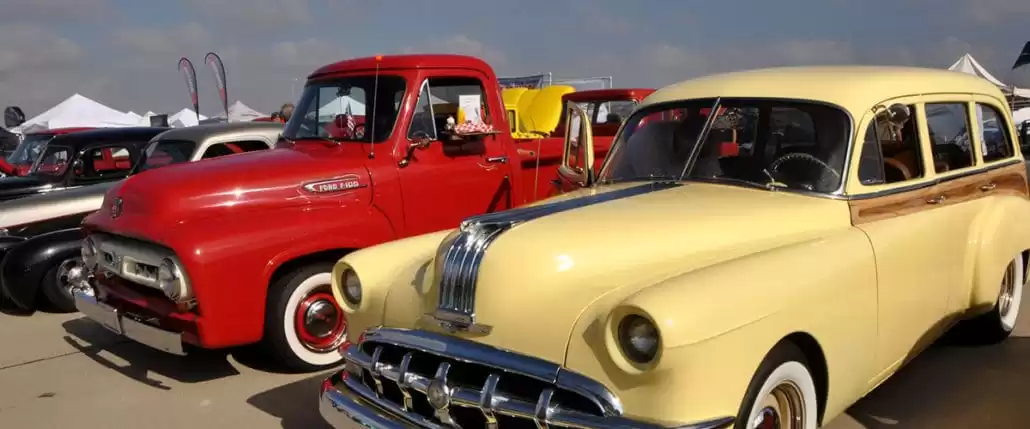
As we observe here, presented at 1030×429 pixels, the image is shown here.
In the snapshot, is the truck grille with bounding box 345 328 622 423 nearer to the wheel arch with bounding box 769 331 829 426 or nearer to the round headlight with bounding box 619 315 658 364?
the round headlight with bounding box 619 315 658 364

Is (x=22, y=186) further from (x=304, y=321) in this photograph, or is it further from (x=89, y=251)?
(x=304, y=321)

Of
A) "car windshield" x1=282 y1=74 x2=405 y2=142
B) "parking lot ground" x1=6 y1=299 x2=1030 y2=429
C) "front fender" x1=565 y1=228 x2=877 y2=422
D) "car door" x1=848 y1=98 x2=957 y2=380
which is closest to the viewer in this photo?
"front fender" x1=565 y1=228 x2=877 y2=422

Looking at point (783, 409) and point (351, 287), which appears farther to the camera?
point (351, 287)

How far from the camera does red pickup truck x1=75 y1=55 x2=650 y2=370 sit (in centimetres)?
428

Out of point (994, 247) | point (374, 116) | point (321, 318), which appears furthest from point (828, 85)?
point (321, 318)

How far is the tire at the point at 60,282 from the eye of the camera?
6340 mm

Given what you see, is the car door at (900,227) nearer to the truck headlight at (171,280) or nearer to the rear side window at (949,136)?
the rear side window at (949,136)

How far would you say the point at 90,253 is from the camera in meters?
5.04

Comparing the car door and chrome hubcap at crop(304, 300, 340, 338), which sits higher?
the car door

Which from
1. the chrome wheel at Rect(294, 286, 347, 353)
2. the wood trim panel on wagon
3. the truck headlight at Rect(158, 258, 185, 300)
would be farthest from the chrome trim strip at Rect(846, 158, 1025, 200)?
the truck headlight at Rect(158, 258, 185, 300)

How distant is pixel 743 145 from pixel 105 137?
7.02m

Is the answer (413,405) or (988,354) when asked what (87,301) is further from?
(988,354)

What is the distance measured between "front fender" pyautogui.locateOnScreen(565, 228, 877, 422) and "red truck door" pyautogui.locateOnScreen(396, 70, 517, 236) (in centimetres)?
268

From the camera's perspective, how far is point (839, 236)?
3.17 metres
